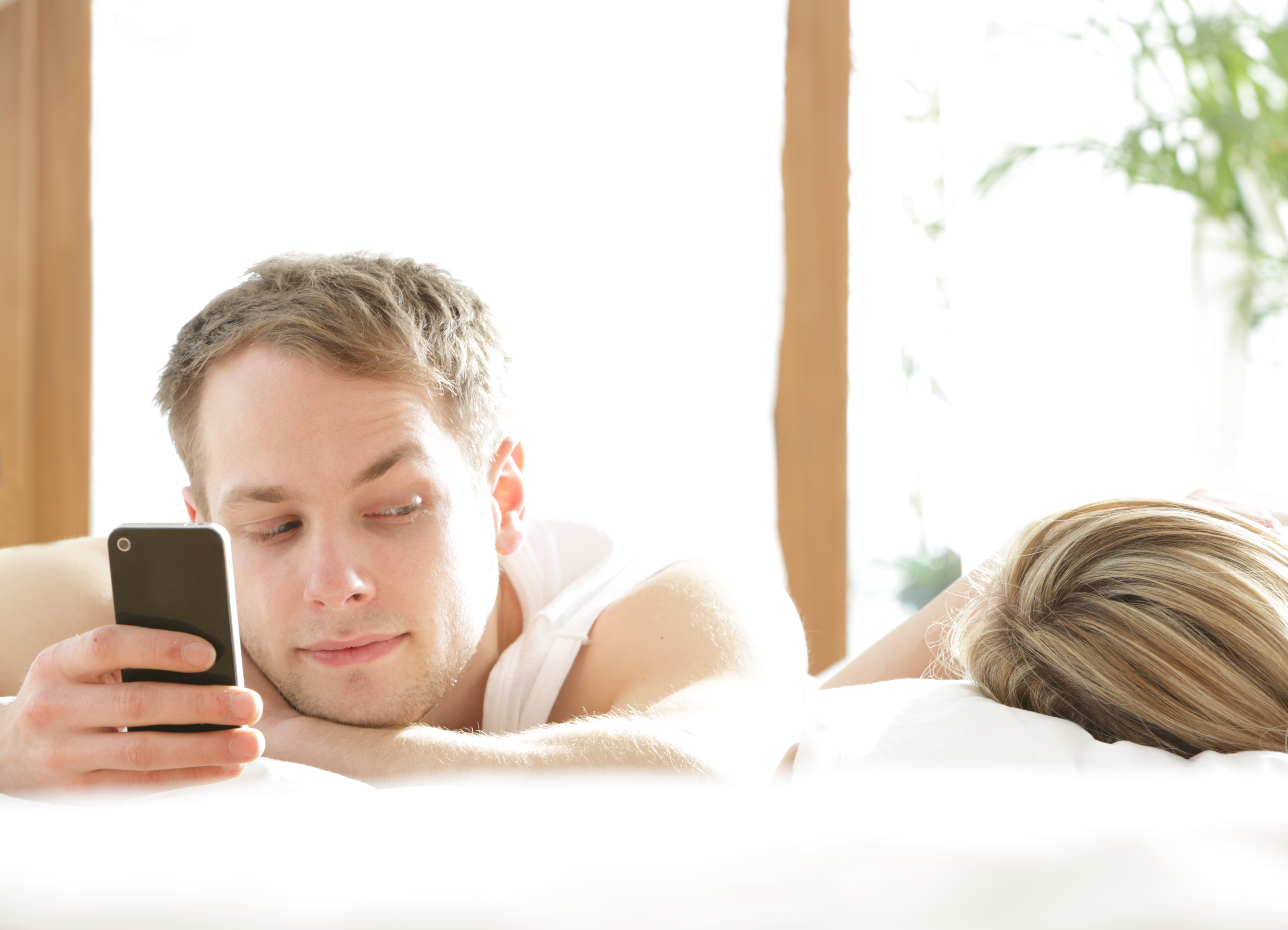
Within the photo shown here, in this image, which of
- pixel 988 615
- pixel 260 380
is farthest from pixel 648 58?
pixel 988 615

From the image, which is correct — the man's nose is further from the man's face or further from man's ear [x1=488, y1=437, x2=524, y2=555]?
man's ear [x1=488, y1=437, x2=524, y2=555]

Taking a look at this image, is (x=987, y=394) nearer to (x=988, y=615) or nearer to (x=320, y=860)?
(x=988, y=615)

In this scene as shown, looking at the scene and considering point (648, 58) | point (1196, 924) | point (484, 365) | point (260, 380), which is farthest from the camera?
point (648, 58)

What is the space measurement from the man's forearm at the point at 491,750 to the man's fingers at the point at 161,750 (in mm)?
165

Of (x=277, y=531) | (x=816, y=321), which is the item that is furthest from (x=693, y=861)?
(x=816, y=321)

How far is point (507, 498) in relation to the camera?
128 centimetres

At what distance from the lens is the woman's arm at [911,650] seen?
4.19ft

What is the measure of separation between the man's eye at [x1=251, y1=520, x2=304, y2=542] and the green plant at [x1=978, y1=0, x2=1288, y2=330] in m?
1.84

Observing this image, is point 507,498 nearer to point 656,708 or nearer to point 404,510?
point 404,510

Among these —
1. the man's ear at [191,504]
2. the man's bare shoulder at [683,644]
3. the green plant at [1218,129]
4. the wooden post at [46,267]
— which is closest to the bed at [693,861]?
the man's bare shoulder at [683,644]

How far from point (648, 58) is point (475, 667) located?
205cm

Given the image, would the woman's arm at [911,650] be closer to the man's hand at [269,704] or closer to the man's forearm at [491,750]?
the man's forearm at [491,750]

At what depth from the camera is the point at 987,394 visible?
97.7 inches

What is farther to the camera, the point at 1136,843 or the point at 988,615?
the point at 988,615
